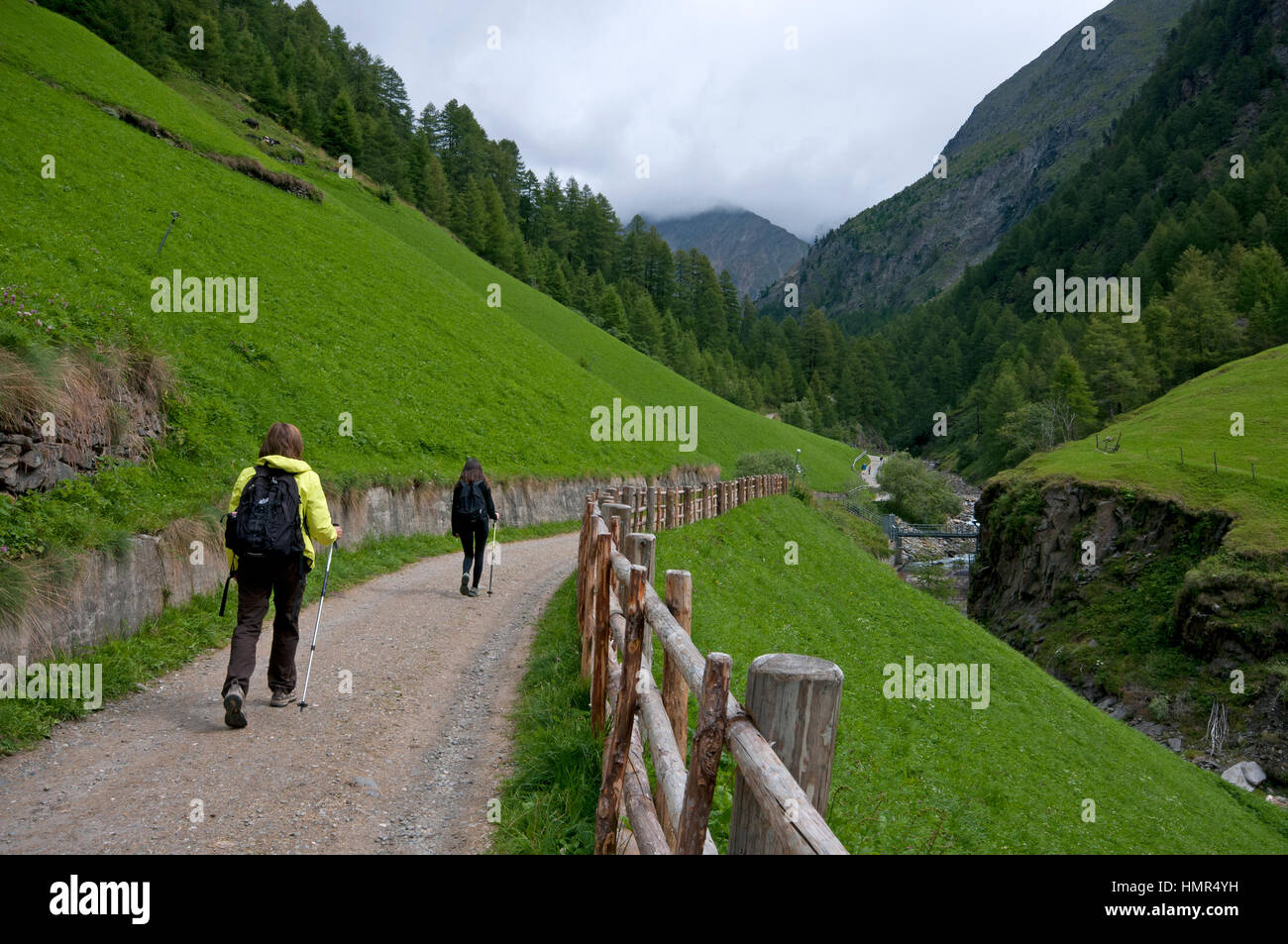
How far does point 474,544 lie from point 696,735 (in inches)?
441

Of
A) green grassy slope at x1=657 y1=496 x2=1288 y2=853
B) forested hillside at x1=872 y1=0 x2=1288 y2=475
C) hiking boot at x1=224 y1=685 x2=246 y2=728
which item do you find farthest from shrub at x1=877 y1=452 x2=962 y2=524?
hiking boot at x1=224 y1=685 x2=246 y2=728

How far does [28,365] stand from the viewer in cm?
852

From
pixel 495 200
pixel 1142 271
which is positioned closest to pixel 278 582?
pixel 495 200

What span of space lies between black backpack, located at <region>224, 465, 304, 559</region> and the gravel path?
1667mm

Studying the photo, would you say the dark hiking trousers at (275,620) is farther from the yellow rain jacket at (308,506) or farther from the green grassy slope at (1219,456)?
the green grassy slope at (1219,456)

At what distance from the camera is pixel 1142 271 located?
109 metres

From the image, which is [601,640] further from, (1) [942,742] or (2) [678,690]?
(1) [942,742]

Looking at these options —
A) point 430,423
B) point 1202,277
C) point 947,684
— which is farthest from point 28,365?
point 1202,277

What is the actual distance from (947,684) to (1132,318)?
94168 mm

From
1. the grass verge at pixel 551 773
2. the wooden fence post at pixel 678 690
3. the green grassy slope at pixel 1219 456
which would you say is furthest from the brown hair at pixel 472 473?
the green grassy slope at pixel 1219 456

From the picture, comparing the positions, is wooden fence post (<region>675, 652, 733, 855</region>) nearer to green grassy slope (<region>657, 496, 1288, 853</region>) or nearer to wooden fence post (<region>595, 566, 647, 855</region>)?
wooden fence post (<region>595, 566, 647, 855</region>)
